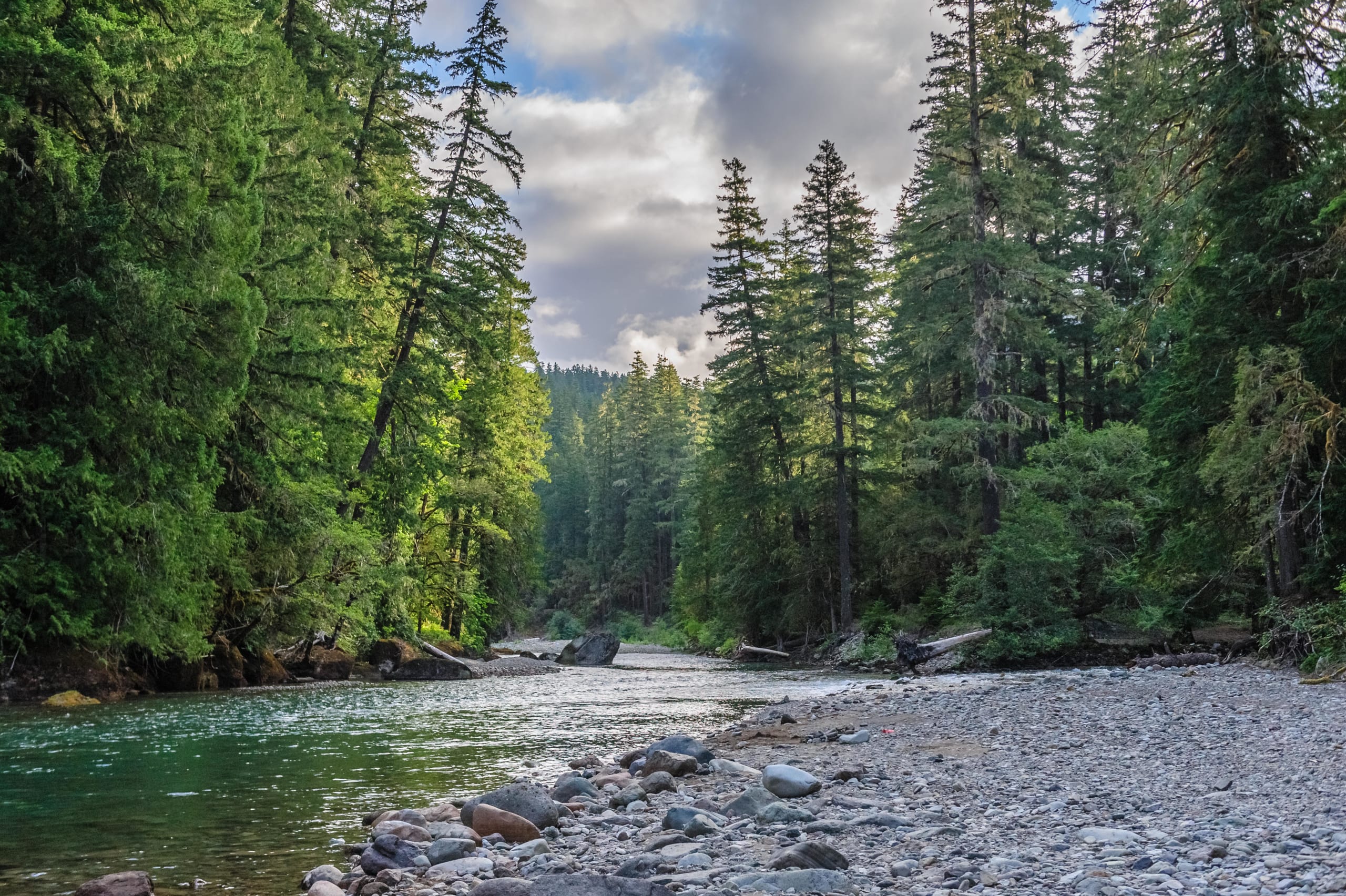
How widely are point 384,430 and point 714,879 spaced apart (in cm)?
1977

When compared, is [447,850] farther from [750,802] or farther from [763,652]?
[763,652]

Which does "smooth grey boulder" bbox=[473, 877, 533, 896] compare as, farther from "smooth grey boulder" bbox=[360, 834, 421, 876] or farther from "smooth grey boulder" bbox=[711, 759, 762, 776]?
"smooth grey boulder" bbox=[711, 759, 762, 776]

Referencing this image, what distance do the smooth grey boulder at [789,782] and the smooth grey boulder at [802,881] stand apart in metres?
2.22

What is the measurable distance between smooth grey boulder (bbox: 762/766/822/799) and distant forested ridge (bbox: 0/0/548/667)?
10.4 m

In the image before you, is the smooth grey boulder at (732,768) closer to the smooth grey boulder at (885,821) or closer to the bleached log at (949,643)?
the smooth grey boulder at (885,821)

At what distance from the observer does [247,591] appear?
17.9 m

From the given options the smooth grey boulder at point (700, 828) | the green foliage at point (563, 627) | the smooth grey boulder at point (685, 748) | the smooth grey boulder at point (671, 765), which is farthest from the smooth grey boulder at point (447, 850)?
the green foliage at point (563, 627)

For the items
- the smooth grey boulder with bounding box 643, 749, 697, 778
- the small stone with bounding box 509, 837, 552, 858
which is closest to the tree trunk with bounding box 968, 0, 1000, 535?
the smooth grey boulder with bounding box 643, 749, 697, 778

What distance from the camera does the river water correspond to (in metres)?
5.27

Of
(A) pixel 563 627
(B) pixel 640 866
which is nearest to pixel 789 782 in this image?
(B) pixel 640 866

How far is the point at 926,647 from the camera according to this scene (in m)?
21.5

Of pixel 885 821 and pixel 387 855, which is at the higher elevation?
pixel 885 821

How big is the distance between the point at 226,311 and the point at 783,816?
12.0m

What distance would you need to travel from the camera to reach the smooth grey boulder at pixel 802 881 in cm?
405
